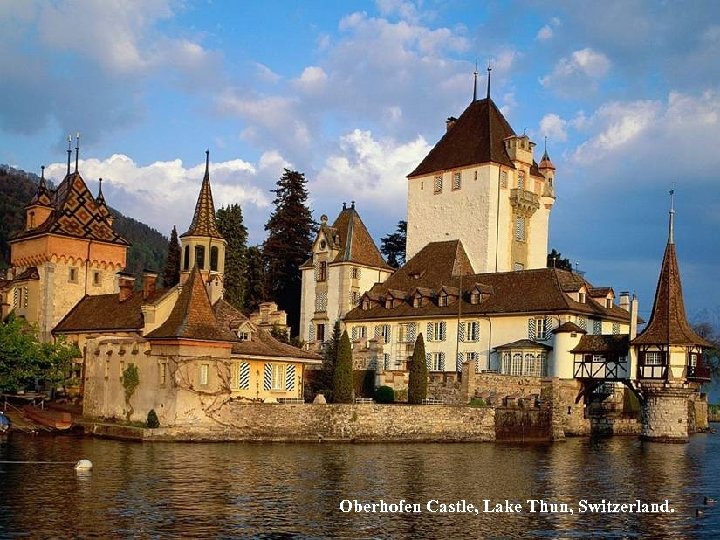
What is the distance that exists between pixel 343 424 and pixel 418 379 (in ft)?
26.9

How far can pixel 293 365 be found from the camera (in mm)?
53406

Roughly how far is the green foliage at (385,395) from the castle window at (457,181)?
25881mm

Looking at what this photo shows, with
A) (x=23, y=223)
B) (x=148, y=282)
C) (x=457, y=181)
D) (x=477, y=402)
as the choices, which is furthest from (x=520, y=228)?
(x=23, y=223)

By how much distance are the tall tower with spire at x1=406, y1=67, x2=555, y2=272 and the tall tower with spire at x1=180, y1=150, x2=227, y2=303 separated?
85.2 ft

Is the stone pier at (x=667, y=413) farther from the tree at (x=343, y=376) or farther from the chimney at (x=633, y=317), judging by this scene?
the tree at (x=343, y=376)

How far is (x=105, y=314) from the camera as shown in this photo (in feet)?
196

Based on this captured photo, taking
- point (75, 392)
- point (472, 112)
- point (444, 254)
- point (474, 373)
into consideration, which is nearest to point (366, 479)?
point (474, 373)

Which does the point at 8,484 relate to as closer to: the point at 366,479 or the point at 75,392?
the point at 366,479

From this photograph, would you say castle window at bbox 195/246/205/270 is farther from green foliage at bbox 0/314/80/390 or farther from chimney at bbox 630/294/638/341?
chimney at bbox 630/294/638/341

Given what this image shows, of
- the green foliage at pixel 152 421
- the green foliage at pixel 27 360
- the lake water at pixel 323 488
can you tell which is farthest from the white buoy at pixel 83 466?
the green foliage at pixel 27 360

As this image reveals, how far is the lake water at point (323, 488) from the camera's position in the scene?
25.6m

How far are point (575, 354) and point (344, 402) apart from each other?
656 inches

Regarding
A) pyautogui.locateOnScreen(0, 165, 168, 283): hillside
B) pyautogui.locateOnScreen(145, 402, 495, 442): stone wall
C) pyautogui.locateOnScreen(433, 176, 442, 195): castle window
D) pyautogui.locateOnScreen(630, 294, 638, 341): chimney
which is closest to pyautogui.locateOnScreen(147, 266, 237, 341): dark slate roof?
pyautogui.locateOnScreen(145, 402, 495, 442): stone wall

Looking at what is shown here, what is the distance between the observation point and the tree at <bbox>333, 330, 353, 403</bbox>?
5322 centimetres
